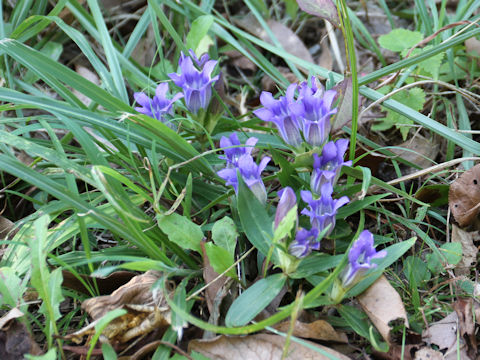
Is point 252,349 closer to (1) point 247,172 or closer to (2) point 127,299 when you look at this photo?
(2) point 127,299

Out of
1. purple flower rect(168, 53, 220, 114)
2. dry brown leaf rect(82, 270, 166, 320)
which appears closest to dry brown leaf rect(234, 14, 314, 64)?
purple flower rect(168, 53, 220, 114)

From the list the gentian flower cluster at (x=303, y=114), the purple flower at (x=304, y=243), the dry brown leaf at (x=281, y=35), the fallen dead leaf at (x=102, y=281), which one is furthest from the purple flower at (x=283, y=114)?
the dry brown leaf at (x=281, y=35)

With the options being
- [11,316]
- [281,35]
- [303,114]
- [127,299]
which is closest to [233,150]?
[303,114]

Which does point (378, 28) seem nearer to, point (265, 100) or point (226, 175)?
point (265, 100)

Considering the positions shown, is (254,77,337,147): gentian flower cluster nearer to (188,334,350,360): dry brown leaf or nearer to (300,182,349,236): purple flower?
(300,182,349,236): purple flower

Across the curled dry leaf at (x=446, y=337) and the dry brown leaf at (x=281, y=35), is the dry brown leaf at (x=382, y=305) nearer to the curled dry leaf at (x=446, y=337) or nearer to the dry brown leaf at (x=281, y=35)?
the curled dry leaf at (x=446, y=337)

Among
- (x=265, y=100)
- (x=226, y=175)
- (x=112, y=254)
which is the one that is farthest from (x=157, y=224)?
(x=265, y=100)

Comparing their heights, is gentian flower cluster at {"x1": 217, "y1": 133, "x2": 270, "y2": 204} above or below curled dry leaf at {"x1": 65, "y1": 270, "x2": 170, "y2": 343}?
above
